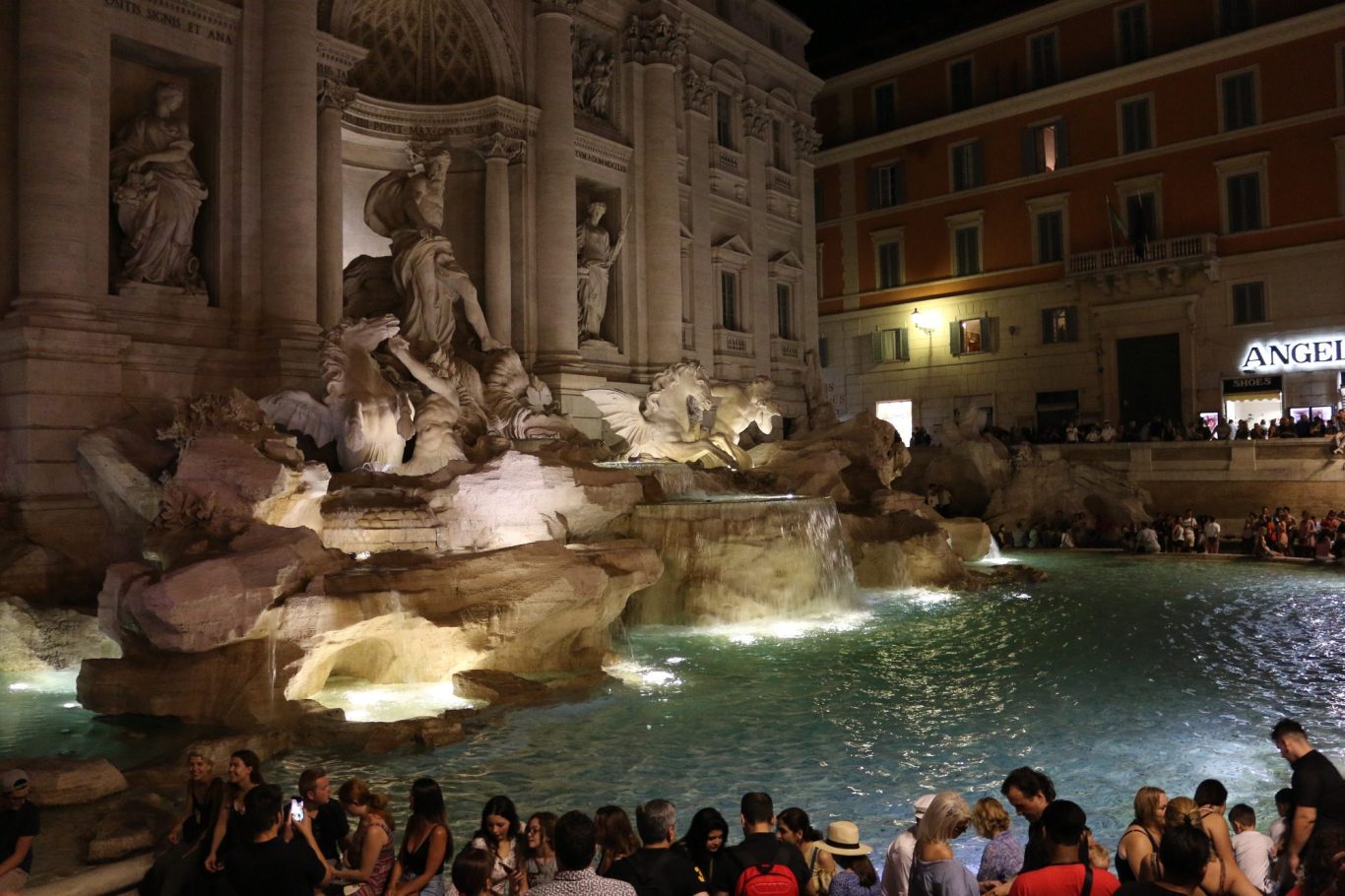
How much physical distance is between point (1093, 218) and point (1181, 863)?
91.0ft

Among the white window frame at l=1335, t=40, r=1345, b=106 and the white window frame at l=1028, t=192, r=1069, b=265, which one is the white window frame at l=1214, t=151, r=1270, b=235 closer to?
the white window frame at l=1335, t=40, r=1345, b=106

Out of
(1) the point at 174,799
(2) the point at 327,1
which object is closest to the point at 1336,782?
(1) the point at 174,799

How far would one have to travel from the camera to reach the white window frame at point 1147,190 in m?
26.5

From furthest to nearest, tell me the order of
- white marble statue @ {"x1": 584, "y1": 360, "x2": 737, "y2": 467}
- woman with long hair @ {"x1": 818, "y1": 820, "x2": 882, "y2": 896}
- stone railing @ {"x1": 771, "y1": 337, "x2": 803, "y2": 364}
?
1. stone railing @ {"x1": 771, "y1": 337, "x2": 803, "y2": 364}
2. white marble statue @ {"x1": 584, "y1": 360, "x2": 737, "y2": 467}
3. woman with long hair @ {"x1": 818, "y1": 820, "x2": 882, "y2": 896}

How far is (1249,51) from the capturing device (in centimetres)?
2495

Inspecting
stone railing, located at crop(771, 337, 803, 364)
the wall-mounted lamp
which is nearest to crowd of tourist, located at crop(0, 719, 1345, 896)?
stone railing, located at crop(771, 337, 803, 364)

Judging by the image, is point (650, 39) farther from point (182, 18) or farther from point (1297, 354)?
point (1297, 354)

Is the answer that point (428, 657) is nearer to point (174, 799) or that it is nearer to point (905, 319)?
point (174, 799)

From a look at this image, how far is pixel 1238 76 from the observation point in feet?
82.7

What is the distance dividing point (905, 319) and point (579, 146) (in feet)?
49.5

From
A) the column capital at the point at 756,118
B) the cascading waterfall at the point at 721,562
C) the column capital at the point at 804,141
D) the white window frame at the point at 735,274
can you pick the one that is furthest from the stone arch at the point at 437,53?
the column capital at the point at 804,141

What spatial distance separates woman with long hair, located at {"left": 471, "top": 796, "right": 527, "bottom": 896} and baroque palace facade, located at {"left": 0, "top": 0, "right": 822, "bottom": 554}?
8460 millimetres

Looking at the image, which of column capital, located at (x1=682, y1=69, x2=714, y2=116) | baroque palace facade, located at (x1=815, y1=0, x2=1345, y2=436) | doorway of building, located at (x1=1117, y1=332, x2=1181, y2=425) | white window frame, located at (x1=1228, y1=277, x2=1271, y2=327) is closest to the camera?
column capital, located at (x1=682, y1=69, x2=714, y2=116)

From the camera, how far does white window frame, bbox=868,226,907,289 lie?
31.5 metres
